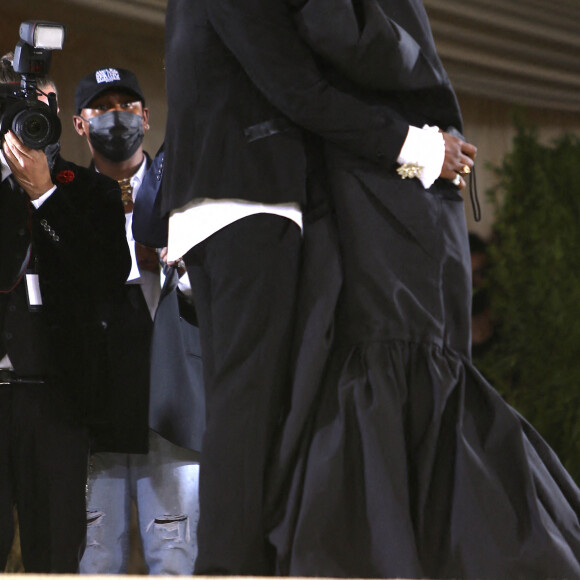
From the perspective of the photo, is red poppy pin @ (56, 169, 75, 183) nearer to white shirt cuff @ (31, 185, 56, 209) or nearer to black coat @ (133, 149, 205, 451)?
white shirt cuff @ (31, 185, 56, 209)

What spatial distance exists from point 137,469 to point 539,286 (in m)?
2.52

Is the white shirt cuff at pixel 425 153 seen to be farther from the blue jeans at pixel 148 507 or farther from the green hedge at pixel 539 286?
the green hedge at pixel 539 286

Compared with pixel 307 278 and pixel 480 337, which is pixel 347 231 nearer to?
pixel 307 278

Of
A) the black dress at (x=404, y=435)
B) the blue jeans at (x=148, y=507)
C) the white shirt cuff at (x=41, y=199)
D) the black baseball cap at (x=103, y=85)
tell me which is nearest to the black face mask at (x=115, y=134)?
the black baseball cap at (x=103, y=85)

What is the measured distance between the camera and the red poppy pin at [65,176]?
2.37 meters

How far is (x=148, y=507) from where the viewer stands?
2.43 metres

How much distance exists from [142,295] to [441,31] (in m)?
2.01

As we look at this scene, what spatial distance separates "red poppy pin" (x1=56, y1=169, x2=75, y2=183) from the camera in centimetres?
237

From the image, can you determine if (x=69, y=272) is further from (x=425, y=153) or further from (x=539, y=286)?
(x=539, y=286)

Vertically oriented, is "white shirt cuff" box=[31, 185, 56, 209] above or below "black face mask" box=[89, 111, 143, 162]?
below

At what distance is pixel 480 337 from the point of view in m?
4.57

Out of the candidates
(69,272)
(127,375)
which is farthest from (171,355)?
(69,272)

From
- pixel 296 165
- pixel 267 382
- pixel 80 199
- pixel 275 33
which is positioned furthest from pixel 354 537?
pixel 80 199

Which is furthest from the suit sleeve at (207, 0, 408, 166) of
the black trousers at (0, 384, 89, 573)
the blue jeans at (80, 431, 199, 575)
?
the blue jeans at (80, 431, 199, 575)
